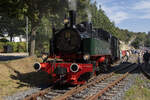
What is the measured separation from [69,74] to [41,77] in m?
3.07

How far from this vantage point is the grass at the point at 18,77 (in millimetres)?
8219

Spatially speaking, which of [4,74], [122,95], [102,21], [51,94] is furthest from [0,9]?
[102,21]

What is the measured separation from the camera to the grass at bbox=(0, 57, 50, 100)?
8219 millimetres

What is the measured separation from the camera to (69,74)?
839cm

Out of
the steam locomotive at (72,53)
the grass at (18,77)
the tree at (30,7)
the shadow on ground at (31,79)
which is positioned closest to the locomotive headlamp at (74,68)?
the steam locomotive at (72,53)

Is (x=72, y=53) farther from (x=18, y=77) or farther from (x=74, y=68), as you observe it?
(x=18, y=77)

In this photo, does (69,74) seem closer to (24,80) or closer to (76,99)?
(76,99)

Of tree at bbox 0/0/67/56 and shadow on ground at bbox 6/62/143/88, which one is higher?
tree at bbox 0/0/67/56

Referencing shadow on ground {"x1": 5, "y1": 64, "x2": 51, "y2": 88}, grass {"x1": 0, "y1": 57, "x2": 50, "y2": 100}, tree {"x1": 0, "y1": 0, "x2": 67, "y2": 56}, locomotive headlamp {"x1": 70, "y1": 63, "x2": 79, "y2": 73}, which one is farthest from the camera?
tree {"x1": 0, "y1": 0, "x2": 67, "y2": 56}

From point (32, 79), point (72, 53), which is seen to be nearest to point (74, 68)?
point (72, 53)

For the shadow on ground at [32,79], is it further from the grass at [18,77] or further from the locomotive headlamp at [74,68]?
the locomotive headlamp at [74,68]

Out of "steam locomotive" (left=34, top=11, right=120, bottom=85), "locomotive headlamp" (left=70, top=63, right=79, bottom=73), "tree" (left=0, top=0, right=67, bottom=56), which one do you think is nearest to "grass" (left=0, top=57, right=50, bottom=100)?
"steam locomotive" (left=34, top=11, right=120, bottom=85)

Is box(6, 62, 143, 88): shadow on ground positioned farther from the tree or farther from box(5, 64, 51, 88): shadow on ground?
the tree

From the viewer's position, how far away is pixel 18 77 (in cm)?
1023
